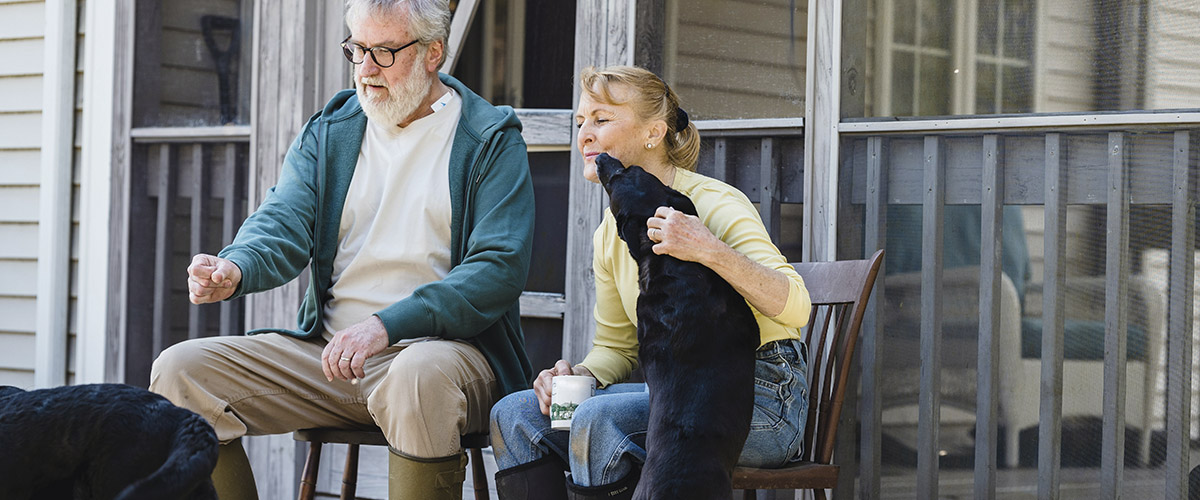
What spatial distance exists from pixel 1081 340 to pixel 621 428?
1145mm

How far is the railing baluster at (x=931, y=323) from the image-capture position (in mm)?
2629

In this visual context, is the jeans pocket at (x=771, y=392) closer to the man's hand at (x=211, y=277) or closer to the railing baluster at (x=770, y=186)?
the railing baluster at (x=770, y=186)

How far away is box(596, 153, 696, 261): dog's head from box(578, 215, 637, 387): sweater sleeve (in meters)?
0.25

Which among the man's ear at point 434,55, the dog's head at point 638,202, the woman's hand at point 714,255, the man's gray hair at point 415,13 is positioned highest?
the man's gray hair at point 415,13

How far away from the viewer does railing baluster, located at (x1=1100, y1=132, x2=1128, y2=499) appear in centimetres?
242

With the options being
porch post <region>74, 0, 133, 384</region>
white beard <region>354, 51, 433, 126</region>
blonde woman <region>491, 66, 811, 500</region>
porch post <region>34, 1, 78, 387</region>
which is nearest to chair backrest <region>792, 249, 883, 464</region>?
blonde woman <region>491, 66, 811, 500</region>

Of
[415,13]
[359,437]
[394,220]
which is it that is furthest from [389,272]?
[415,13]

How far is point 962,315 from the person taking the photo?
2613 millimetres

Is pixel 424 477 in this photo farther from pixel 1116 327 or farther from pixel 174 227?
pixel 174 227

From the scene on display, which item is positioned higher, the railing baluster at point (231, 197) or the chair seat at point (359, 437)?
the railing baluster at point (231, 197)

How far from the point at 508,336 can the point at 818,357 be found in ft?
2.28

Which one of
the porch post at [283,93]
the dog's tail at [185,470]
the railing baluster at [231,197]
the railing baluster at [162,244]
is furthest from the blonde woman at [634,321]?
the railing baluster at [162,244]

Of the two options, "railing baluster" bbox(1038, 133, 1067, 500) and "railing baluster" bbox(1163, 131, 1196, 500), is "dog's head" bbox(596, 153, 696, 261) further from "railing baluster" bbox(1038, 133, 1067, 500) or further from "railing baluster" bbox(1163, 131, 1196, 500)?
"railing baluster" bbox(1163, 131, 1196, 500)

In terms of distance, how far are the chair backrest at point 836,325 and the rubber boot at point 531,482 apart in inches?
19.9
